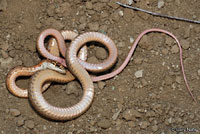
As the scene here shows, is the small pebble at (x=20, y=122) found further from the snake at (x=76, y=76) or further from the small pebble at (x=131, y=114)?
the small pebble at (x=131, y=114)

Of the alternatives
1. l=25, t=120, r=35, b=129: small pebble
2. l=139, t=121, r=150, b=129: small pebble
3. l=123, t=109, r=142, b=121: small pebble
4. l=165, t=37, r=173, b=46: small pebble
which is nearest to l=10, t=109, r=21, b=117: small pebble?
l=25, t=120, r=35, b=129: small pebble

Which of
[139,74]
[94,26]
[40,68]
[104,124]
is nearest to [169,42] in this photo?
[139,74]

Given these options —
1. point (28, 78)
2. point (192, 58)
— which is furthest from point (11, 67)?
point (192, 58)

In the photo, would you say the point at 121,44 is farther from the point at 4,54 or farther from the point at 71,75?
the point at 4,54

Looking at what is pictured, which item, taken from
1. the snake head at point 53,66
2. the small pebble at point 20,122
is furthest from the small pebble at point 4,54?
the small pebble at point 20,122

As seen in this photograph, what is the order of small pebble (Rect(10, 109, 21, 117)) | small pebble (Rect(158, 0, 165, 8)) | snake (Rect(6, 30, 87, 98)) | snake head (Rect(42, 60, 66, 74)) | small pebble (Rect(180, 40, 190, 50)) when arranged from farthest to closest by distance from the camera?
small pebble (Rect(158, 0, 165, 8))
small pebble (Rect(180, 40, 190, 50))
snake head (Rect(42, 60, 66, 74))
snake (Rect(6, 30, 87, 98))
small pebble (Rect(10, 109, 21, 117))

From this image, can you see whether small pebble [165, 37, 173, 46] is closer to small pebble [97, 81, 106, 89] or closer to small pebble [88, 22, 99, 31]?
small pebble [88, 22, 99, 31]
